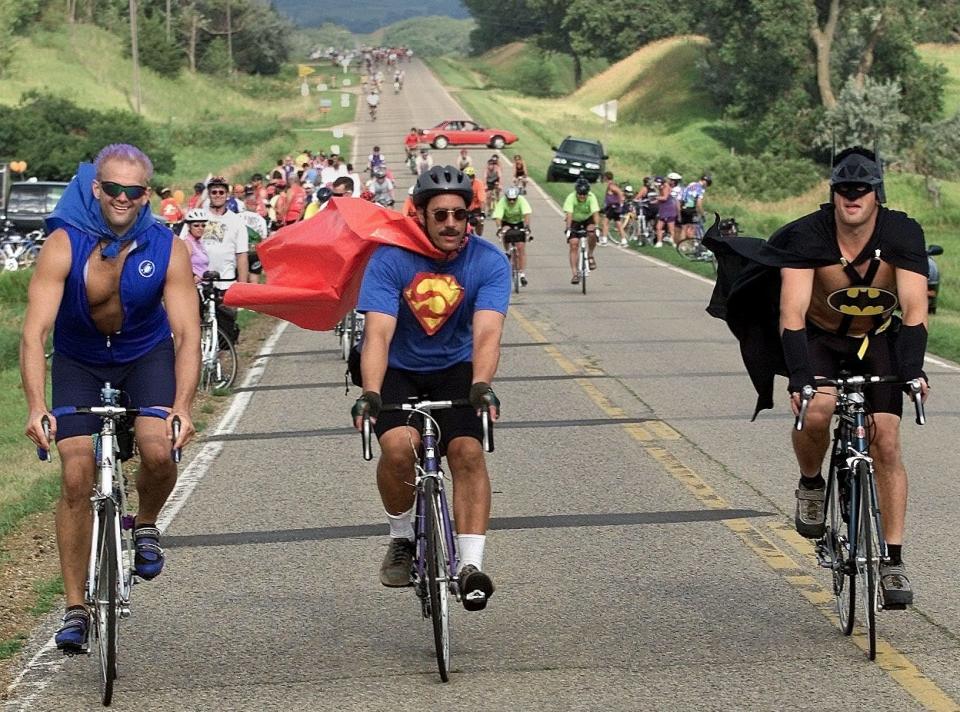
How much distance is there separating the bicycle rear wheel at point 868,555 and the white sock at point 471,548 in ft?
4.80

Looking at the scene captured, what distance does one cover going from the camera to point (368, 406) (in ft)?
21.1

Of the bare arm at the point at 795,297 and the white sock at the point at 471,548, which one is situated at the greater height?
the bare arm at the point at 795,297

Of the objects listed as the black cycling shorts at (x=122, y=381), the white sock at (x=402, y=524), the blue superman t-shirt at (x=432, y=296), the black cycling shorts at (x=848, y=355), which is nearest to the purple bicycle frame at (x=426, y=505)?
the white sock at (x=402, y=524)

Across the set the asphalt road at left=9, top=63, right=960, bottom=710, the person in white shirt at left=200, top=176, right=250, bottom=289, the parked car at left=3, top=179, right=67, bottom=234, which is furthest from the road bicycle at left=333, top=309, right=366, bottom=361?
the parked car at left=3, top=179, right=67, bottom=234

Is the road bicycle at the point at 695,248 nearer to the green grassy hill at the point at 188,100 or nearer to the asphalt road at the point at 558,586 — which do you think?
the asphalt road at the point at 558,586

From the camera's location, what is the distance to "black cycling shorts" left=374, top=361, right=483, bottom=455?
6.79 m

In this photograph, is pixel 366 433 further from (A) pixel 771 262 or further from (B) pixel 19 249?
(B) pixel 19 249

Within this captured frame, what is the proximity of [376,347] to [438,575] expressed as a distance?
3.06 ft

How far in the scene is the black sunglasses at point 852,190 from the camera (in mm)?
6930

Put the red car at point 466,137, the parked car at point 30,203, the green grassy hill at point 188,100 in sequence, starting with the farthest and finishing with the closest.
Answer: the green grassy hill at point 188,100 < the red car at point 466,137 < the parked car at point 30,203

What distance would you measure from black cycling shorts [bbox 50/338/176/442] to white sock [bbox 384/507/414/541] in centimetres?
101

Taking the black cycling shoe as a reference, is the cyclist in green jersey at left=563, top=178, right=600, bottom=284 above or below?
below

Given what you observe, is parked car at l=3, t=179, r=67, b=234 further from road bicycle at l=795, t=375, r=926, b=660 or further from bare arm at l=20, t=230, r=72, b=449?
road bicycle at l=795, t=375, r=926, b=660

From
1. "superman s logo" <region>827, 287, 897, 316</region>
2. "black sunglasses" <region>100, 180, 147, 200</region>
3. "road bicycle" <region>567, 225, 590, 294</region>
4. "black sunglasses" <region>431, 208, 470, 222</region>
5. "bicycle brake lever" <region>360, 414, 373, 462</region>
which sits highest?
"black sunglasses" <region>100, 180, 147, 200</region>
